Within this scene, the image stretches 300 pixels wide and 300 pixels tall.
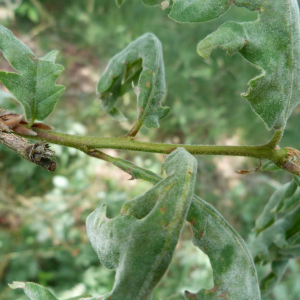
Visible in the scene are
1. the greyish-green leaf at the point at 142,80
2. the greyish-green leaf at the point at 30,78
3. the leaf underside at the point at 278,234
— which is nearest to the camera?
the greyish-green leaf at the point at 30,78

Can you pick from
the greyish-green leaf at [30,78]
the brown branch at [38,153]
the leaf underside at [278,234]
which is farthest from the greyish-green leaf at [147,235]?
the leaf underside at [278,234]

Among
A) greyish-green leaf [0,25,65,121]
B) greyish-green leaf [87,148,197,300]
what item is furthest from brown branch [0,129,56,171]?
greyish-green leaf [87,148,197,300]

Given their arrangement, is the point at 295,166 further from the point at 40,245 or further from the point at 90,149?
the point at 40,245

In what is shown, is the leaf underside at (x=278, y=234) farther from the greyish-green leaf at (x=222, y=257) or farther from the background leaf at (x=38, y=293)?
the background leaf at (x=38, y=293)

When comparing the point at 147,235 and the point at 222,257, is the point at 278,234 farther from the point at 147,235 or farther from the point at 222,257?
the point at 147,235

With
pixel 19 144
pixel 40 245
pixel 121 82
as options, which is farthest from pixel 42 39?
pixel 19 144
